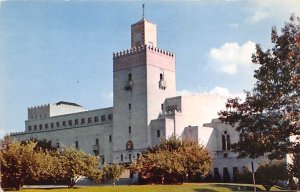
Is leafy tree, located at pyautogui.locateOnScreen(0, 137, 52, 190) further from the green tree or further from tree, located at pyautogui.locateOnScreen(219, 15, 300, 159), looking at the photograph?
tree, located at pyautogui.locateOnScreen(219, 15, 300, 159)

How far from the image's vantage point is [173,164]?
1875 inches

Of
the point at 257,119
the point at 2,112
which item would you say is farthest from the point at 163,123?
the point at 2,112

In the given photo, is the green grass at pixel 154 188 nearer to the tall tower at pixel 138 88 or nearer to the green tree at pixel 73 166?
the green tree at pixel 73 166

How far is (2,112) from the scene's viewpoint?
16953mm

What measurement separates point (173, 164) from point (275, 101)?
2519 centimetres

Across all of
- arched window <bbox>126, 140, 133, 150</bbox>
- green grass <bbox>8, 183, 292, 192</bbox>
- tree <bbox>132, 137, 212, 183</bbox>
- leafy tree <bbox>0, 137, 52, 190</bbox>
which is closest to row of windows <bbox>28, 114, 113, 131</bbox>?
arched window <bbox>126, 140, 133, 150</bbox>

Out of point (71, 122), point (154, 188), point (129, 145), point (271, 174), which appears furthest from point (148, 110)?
point (154, 188)

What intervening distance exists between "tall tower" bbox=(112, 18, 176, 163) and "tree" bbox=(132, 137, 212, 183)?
17.5 meters

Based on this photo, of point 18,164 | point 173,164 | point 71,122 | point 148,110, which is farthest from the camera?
point 71,122

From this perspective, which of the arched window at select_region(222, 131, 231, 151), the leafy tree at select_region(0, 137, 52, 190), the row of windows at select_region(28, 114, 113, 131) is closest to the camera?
the leafy tree at select_region(0, 137, 52, 190)

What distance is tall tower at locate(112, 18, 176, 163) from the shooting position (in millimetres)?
69250

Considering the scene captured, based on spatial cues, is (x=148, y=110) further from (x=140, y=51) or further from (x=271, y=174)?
(x=271, y=174)

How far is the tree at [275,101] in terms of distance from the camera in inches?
902

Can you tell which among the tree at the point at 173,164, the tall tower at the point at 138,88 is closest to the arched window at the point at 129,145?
the tall tower at the point at 138,88
